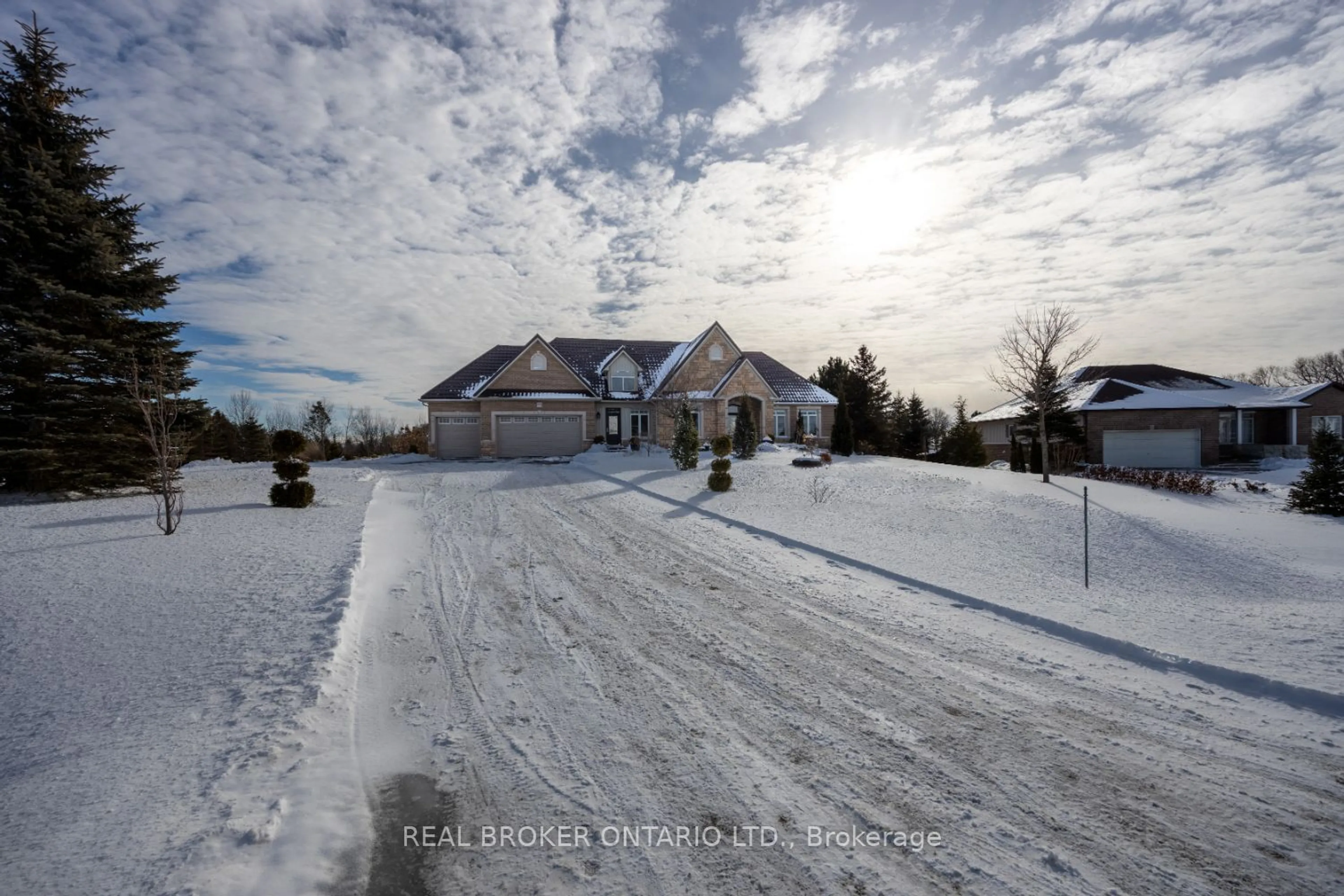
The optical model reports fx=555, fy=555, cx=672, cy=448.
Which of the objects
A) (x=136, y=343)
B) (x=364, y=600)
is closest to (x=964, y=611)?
(x=364, y=600)

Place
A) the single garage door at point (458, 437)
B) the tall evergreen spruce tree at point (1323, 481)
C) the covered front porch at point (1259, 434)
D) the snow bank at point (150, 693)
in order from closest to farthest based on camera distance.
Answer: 1. the snow bank at point (150, 693)
2. the tall evergreen spruce tree at point (1323, 481)
3. the covered front porch at point (1259, 434)
4. the single garage door at point (458, 437)

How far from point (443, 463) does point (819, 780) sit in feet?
86.9

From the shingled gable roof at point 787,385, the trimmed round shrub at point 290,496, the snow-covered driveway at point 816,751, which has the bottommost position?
the snow-covered driveway at point 816,751

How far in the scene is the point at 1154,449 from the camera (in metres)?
27.3

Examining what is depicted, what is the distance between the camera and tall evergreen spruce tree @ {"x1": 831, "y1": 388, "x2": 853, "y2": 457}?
28562 mm

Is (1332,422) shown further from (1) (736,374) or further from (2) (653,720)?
(2) (653,720)

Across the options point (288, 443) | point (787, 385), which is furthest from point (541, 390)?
point (288, 443)

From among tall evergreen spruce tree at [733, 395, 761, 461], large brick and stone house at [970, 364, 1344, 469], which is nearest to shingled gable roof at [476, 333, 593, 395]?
tall evergreen spruce tree at [733, 395, 761, 461]

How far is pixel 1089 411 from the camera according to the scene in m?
27.9

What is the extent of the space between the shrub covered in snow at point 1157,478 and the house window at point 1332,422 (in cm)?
1200

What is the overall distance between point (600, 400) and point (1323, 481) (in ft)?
89.9

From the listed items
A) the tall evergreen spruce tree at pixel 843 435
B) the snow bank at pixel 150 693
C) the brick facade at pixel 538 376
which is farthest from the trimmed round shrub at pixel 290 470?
the tall evergreen spruce tree at pixel 843 435

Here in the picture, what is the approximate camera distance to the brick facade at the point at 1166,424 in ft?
89.5

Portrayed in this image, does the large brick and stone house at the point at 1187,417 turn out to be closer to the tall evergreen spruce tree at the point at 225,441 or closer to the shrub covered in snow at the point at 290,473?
the shrub covered in snow at the point at 290,473
